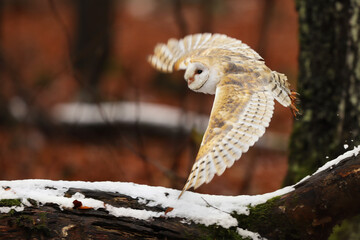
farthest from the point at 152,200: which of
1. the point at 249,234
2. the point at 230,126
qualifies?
the point at 230,126

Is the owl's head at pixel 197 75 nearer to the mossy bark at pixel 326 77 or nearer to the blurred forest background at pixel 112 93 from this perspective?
the mossy bark at pixel 326 77

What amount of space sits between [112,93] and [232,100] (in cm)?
919

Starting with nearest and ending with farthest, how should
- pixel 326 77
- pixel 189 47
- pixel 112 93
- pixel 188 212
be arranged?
1. pixel 188 212
2. pixel 189 47
3. pixel 326 77
4. pixel 112 93

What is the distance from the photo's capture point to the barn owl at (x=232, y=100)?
1.96 meters

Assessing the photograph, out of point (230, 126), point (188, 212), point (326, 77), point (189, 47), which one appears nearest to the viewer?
point (230, 126)

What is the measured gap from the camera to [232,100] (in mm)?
2062

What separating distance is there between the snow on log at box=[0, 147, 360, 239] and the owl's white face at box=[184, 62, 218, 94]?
62 cm

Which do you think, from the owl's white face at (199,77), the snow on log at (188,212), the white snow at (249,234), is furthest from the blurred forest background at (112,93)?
the owl's white face at (199,77)

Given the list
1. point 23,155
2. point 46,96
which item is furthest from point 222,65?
point 46,96

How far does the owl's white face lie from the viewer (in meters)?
2.05

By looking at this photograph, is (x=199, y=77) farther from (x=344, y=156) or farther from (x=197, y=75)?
(x=344, y=156)

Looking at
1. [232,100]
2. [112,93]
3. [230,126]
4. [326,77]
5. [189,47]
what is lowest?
[230,126]

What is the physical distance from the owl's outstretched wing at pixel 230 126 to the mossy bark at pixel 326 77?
1.71m

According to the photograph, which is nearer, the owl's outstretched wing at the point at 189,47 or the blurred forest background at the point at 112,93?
the owl's outstretched wing at the point at 189,47
